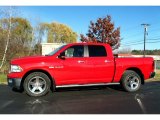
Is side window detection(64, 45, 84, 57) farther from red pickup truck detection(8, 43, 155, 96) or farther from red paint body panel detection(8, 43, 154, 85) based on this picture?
red paint body panel detection(8, 43, 154, 85)

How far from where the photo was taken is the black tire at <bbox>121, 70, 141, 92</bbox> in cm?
1000

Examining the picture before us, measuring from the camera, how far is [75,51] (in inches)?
376

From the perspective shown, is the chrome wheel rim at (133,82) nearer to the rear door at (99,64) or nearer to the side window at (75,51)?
the rear door at (99,64)

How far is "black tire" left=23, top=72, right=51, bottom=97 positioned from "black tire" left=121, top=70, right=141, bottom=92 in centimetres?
274

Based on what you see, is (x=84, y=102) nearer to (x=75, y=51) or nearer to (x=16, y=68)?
(x=75, y=51)

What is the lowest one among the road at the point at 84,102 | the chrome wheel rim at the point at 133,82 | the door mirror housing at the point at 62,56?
the road at the point at 84,102

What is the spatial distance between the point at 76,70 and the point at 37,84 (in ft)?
4.43

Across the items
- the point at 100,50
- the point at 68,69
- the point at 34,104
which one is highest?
the point at 100,50

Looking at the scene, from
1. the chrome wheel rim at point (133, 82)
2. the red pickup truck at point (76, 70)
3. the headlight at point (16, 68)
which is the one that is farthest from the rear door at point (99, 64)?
the headlight at point (16, 68)

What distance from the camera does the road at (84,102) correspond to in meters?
6.80
